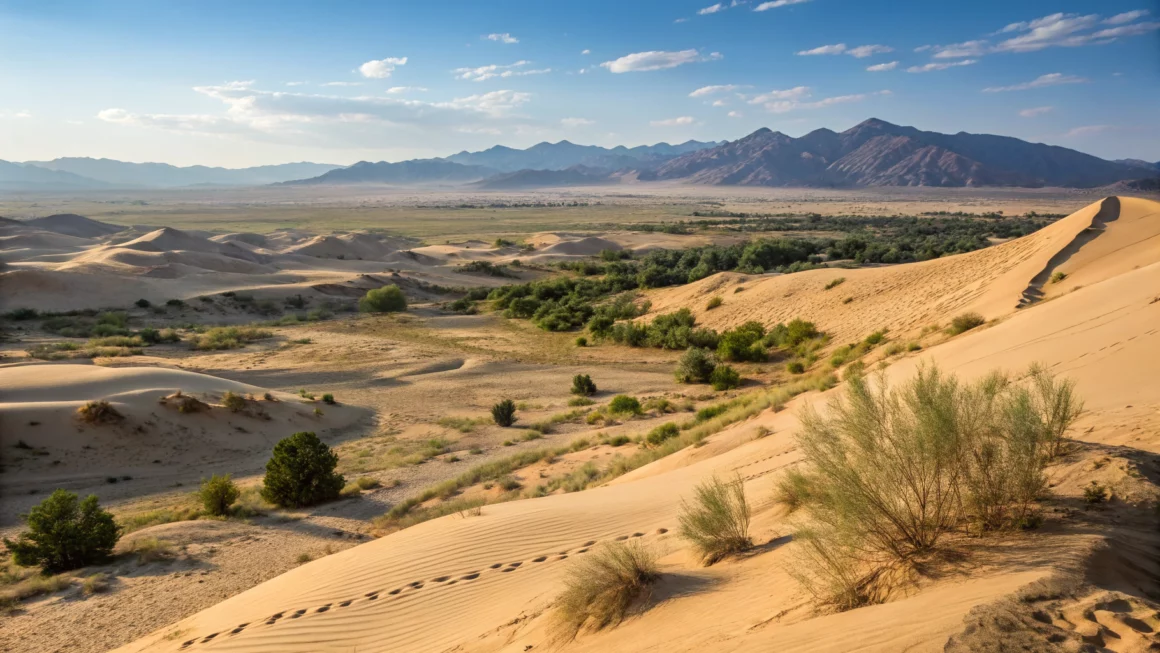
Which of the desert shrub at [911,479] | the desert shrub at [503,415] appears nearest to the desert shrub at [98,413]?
the desert shrub at [503,415]

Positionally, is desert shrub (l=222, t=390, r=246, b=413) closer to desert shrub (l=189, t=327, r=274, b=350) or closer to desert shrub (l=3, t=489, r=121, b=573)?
desert shrub (l=3, t=489, r=121, b=573)

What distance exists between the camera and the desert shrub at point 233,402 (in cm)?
1636

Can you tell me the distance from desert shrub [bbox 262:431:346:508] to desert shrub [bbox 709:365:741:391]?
35.5 feet

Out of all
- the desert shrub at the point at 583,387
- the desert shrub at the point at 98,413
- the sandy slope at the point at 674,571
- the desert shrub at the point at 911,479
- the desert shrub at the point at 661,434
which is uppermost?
the desert shrub at the point at 911,479

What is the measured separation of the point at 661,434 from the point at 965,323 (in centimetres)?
837

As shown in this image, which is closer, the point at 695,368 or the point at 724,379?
the point at 724,379

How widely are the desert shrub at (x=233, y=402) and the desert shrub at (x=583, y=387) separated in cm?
847

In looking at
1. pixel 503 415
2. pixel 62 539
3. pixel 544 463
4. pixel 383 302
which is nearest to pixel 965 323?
pixel 544 463

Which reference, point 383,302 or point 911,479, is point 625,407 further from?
point 383,302

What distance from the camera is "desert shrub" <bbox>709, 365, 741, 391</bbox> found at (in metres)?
19.4

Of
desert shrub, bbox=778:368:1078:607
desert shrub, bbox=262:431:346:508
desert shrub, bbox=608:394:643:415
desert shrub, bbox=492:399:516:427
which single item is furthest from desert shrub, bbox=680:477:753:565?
desert shrub, bbox=492:399:516:427

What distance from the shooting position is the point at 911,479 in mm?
4828

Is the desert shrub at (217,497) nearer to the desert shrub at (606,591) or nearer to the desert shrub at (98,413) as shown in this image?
the desert shrub at (98,413)

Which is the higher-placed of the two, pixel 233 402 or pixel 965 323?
pixel 965 323
